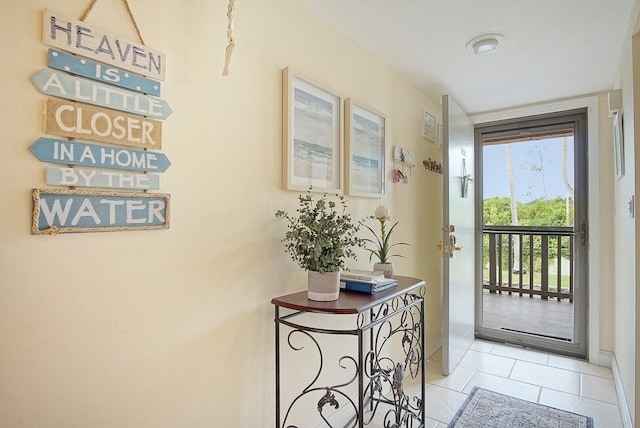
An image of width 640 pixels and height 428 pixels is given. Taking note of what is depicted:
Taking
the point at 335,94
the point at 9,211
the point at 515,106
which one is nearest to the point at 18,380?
the point at 9,211

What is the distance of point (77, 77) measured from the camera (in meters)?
0.94

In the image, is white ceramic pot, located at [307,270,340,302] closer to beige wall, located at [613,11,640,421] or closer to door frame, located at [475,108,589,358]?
beige wall, located at [613,11,640,421]

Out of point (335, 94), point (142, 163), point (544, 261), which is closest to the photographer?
point (142, 163)

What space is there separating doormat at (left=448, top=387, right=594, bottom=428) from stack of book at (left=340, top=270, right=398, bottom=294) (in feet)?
3.34

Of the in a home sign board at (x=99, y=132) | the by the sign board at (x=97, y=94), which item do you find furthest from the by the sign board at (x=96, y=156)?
the by the sign board at (x=97, y=94)

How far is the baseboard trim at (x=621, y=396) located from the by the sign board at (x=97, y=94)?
2.58 meters

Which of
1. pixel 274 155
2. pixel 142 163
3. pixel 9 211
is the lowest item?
pixel 9 211

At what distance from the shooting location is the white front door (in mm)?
2625

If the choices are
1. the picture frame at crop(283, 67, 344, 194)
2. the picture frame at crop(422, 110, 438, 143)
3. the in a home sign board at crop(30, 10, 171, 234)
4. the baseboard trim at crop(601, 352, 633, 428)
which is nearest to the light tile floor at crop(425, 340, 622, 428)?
the baseboard trim at crop(601, 352, 633, 428)

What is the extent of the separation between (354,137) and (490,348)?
240 cm

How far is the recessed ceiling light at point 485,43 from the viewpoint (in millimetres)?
1971

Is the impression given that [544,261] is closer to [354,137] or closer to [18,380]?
[354,137]

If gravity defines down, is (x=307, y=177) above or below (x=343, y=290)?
above

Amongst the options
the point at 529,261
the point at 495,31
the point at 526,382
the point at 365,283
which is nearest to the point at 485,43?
the point at 495,31
